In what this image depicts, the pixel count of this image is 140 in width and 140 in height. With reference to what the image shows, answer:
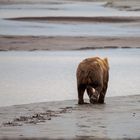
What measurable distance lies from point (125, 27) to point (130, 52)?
12.4 meters

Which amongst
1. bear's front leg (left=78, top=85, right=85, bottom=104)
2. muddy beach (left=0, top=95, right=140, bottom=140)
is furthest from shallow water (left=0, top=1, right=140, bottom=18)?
muddy beach (left=0, top=95, right=140, bottom=140)

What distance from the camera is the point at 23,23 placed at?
3878 centimetres

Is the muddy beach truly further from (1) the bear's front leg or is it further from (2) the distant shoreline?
(2) the distant shoreline

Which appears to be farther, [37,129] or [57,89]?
[57,89]

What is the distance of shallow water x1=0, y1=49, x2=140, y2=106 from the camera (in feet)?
→ 46.3

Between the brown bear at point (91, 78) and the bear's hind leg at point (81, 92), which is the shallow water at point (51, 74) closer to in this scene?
the bear's hind leg at point (81, 92)

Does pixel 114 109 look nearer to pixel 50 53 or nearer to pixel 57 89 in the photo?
pixel 57 89

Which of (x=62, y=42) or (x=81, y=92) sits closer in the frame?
(x=81, y=92)

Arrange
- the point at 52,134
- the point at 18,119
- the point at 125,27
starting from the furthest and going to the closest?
1. the point at 125,27
2. the point at 18,119
3. the point at 52,134

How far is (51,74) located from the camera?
58.3ft

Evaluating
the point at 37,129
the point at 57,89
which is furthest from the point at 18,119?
the point at 57,89

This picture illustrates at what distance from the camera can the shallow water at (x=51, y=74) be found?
14.1 m

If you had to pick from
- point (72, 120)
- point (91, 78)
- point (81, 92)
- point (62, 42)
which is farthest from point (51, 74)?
point (62, 42)

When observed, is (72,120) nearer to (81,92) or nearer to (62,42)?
(81,92)
